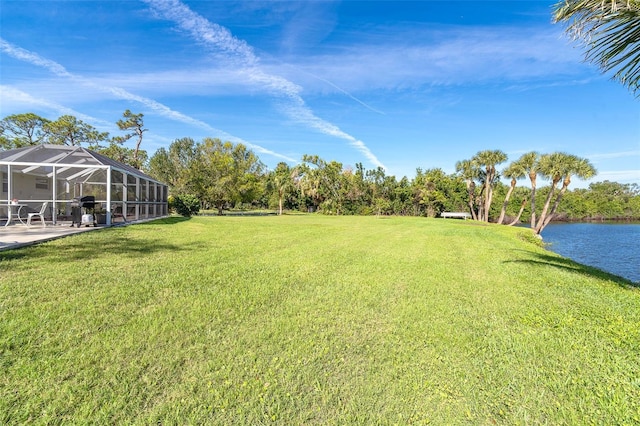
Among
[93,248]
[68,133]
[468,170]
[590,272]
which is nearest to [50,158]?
[93,248]

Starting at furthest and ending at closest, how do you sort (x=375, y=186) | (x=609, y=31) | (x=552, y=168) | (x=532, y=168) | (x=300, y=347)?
(x=375, y=186) → (x=532, y=168) → (x=552, y=168) → (x=609, y=31) → (x=300, y=347)

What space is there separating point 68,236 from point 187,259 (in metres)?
4.10

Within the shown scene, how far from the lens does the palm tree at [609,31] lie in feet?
10.3

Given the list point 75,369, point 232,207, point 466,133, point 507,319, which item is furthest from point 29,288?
point 232,207

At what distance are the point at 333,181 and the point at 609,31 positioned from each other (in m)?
37.1

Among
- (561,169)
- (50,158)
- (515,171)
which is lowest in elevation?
(50,158)

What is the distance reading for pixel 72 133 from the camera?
109ft

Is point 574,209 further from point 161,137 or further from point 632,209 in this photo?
point 161,137

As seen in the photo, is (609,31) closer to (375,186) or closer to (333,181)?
(333,181)

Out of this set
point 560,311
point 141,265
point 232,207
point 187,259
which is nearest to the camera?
point 560,311

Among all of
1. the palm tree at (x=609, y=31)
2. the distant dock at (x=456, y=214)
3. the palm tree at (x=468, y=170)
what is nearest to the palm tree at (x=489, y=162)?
the palm tree at (x=468, y=170)

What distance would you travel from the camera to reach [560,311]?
410cm

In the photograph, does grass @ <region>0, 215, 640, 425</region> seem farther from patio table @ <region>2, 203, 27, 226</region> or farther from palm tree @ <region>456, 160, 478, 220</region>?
palm tree @ <region>456, 160, 478, 220</region>

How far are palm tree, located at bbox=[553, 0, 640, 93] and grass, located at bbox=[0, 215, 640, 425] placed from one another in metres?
3.12
